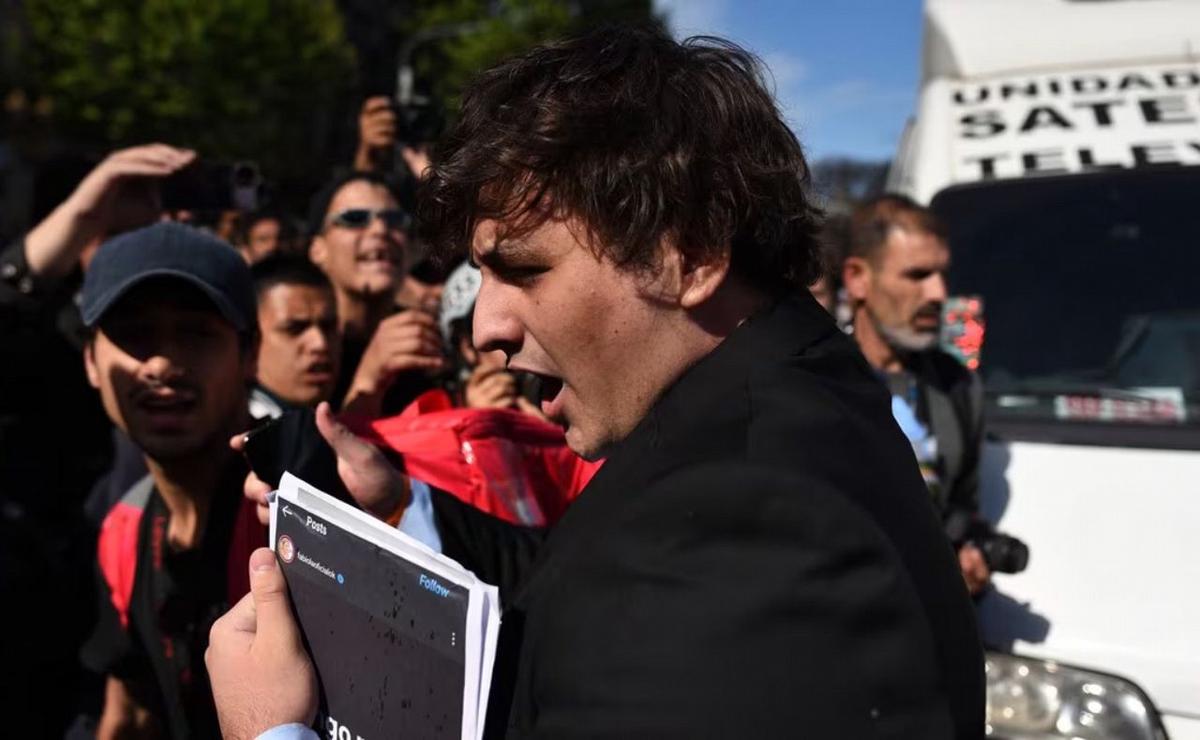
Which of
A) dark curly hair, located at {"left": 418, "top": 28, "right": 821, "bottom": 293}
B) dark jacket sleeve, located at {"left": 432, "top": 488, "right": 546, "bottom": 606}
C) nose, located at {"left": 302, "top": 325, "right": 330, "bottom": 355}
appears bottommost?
nose, located at {"left": 302, "top": 325, "right": 330, "bottom": 355}

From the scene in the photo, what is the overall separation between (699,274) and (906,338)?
234 cm

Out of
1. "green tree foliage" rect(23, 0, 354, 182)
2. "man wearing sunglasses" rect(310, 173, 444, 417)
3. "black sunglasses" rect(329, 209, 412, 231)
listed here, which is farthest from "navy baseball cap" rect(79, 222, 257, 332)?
"green tree foliage" rect(23, 0, 354, 182)

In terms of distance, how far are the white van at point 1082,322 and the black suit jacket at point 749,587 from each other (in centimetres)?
135

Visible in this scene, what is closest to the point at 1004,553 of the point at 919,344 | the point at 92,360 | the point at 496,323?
the point at 919,344

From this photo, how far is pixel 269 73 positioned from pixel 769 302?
20595 mm

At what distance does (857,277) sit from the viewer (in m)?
3.81

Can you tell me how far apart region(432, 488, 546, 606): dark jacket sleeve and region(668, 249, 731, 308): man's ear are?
0.62 meters

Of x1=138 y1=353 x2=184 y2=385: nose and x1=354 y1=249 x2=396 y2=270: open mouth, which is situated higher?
x1=138 y1=353 x2=184 y2=385: nose

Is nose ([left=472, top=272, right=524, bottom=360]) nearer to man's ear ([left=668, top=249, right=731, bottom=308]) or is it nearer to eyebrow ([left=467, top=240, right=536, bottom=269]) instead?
eyebrow ([left=467, top=240, right=536, bottom=269])

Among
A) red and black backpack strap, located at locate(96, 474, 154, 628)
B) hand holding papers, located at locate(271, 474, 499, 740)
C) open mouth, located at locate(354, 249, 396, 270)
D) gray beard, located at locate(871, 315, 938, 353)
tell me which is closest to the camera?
hand holding papers, located at locate(271, 474, 499, 740)

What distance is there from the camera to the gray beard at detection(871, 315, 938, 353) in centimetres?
351

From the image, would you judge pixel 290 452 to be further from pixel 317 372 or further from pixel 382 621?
pixel 317 372

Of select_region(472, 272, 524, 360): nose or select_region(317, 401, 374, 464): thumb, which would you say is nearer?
select_region(472, 272, 524, 360): nose

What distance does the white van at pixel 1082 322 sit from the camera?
2471 millimetres
